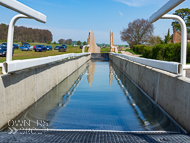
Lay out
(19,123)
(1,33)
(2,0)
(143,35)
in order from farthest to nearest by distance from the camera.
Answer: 1. (143,35)
2. (1,33)
3. (19,123)
4. (2,0)

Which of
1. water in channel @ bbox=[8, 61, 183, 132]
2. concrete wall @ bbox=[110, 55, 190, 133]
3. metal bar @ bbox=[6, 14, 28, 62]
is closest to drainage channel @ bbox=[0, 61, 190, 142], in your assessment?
water in channel @ bbox=[8, 61, 183, 132]

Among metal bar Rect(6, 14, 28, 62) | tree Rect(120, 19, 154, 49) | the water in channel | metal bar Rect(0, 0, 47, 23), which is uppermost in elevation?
tree Rect(120, 19, 154, 49)

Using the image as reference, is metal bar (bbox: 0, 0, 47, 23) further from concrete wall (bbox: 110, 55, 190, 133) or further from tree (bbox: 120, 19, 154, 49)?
tree (bbox: 120, 19, 154, 49)

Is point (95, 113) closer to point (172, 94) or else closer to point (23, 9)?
point (172, 94)

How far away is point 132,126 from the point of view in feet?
21.2

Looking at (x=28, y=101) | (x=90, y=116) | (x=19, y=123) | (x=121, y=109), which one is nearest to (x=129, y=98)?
(x=121, y=109)

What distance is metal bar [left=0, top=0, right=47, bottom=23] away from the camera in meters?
5.99

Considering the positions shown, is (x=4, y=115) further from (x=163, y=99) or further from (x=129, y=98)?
(x=129, y=98)

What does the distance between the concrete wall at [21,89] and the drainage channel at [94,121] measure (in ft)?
0.73

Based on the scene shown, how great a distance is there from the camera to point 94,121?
6824 mm

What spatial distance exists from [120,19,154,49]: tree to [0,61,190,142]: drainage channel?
87225 mm

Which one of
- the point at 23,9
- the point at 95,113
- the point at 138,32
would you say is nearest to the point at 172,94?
the point at 95,113

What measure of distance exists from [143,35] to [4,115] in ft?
305

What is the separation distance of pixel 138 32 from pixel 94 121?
304 ft
